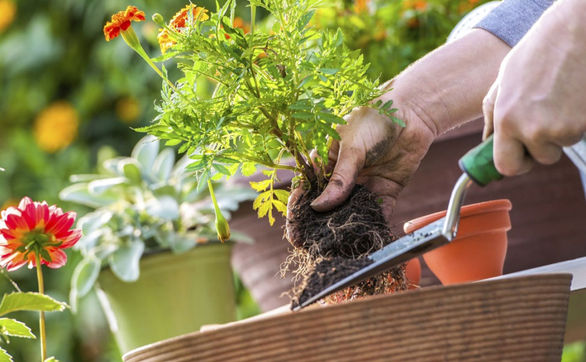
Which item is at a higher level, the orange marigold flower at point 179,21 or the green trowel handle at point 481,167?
the orange marigold flower at point 179,21

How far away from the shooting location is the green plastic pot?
2.01 meters

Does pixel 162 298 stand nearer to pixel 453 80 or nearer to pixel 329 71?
pixel 453 80

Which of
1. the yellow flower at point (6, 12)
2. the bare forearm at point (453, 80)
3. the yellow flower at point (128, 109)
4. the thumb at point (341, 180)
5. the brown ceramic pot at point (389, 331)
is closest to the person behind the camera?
the brown ceramic pot at point (389, 331)

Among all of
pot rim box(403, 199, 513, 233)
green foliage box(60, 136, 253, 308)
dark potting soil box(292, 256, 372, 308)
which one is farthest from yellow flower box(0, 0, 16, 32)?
dark potting soil box(292, 256, 372, 308)

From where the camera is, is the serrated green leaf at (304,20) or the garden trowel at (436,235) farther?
the serrated green leaf at (304,20)

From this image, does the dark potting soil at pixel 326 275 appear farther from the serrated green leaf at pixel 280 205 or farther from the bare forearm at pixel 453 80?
the bare forearm at pixel 453 80

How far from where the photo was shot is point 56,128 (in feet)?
11.1

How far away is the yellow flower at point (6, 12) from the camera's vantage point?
3555mm

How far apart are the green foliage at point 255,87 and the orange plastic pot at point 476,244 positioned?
0.24m

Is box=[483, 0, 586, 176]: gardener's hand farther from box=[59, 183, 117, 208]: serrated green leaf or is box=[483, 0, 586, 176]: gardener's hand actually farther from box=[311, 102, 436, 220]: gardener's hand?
box=[59, 183, 117, 208]: serrated green leaf

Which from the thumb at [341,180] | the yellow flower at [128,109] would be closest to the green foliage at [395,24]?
the thumb at [341,180]

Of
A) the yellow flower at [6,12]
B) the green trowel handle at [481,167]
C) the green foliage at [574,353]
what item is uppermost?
the yellow flower at [6,12]

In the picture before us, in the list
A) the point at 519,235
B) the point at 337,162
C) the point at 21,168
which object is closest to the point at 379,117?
the point at 337,162

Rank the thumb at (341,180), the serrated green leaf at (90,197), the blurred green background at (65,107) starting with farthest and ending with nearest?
the blurred green background at (65,107), the serrated green leaf at (90,197), the thumb at (341,180)
